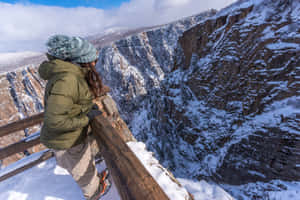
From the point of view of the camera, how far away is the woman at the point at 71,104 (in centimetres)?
130

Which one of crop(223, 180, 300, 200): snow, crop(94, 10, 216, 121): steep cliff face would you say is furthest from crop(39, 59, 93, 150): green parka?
crop(94, 10, 216, 121): steep cliff face

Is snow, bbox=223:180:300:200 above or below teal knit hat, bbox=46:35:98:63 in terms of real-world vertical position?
below

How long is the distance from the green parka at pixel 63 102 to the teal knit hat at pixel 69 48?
137mm

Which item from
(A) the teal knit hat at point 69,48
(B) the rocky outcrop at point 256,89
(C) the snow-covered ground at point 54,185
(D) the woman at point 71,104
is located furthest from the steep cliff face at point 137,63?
(A) the teal knit hat at point 69,48

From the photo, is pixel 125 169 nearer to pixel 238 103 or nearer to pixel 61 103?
pixel 61 103

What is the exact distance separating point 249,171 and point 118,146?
13.3 meters

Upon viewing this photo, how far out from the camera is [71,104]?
4.54 feet

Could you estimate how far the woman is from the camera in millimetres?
1300

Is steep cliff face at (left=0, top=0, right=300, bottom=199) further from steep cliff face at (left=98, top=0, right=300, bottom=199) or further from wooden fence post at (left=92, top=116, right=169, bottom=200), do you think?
wooden fence post at (left=92, top=116, right=169, bottom=200)

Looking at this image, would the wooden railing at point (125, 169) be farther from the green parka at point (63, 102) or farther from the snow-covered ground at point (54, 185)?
the snow-covered ground at point (54, 185)

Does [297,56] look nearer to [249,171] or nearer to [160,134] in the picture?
[249,171]

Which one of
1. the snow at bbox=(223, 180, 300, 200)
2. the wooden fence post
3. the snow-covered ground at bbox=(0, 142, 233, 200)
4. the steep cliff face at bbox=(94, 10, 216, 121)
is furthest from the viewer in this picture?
the steep cliff face at bbox=(94, 10, 216, 121)

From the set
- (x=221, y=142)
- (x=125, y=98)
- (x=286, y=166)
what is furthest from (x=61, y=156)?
(x=125, y=98)

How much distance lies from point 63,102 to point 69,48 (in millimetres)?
701
